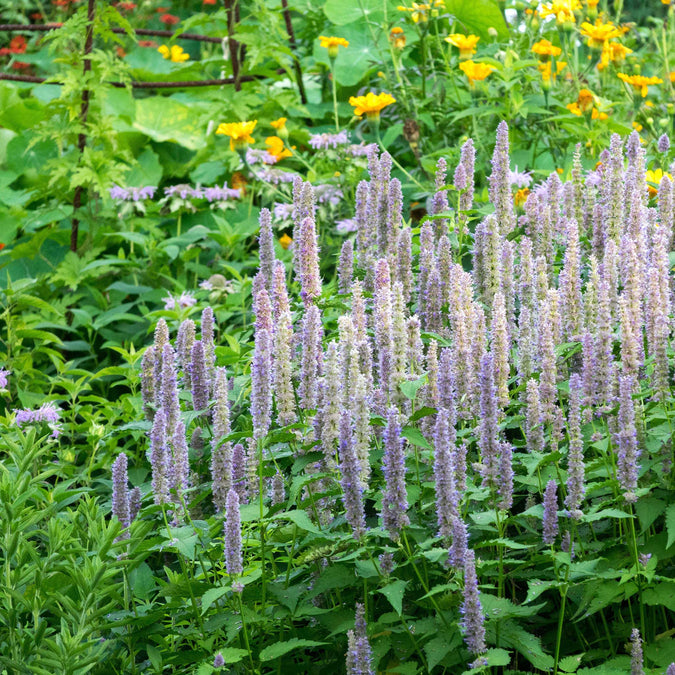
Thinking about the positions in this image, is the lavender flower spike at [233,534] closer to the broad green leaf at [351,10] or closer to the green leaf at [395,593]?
the green leaf at [395,593]

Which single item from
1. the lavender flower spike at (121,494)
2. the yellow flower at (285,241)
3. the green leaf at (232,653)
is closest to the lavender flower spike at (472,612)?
the green leaf at (232,653)

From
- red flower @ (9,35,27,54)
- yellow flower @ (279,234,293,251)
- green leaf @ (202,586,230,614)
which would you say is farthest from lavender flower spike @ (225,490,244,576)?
red flower @ (9,35,27,54)

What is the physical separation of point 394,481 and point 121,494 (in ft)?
2.92

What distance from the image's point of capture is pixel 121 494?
2.55m

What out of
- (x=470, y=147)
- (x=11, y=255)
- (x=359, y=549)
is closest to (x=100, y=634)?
(x=359, y=549)

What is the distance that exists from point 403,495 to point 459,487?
194mm

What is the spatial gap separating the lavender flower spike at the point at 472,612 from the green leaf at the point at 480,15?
5632mm

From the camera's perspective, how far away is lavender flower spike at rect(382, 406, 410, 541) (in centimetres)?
197

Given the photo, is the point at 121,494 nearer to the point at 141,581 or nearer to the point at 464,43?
the point at 141,581

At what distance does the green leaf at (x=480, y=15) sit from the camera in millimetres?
6828

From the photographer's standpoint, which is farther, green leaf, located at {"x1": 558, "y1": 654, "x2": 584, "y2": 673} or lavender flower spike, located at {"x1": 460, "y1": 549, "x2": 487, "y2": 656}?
green leaf, located at {"x1": 558, "y1": 654, "x2": 584, "y2": 673}

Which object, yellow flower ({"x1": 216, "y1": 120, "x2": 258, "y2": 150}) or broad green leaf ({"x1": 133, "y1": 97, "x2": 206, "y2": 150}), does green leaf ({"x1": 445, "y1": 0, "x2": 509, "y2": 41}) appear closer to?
broad green leaf ({"x1": 133, "y1": 97, "x2": 206, "y2": 150})

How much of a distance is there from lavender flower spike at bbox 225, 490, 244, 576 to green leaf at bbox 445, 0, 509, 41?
549 centimetres

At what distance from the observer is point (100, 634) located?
8.13ft
